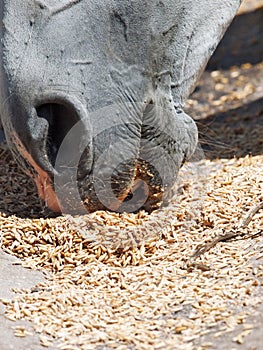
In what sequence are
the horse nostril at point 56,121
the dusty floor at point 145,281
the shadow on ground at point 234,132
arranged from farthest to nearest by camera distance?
the shadow on ground at point 234,132 → the horse nostril at point 56,121 → the dusty floor at point 145,281

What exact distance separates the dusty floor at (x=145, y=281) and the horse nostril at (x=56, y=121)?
0.35 m

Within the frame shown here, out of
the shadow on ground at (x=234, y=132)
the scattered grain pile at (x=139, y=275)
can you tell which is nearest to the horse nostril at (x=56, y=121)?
the scattered grain pile at (x=139, y=275)

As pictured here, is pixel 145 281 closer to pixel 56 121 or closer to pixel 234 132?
pixel 56 121

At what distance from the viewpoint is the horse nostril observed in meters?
2.22

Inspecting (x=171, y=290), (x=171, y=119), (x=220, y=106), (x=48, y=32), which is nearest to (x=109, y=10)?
(x=48, y=32)

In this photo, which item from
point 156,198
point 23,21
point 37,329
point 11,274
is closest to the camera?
point 37,329

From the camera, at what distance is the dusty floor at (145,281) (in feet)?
6.70

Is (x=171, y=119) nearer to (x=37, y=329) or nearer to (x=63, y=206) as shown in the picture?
(x=63, y=206)

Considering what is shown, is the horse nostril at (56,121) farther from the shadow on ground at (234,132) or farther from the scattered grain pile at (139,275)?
the shadow on ground at (234,132)

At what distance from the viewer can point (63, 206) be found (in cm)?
245

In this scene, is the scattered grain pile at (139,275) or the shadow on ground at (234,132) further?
the shadow on ground at (234,132)

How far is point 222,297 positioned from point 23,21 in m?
0.98

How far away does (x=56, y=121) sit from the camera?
2.24 metres

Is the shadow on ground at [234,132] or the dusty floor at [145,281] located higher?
the shadow on ground at [234,132]
